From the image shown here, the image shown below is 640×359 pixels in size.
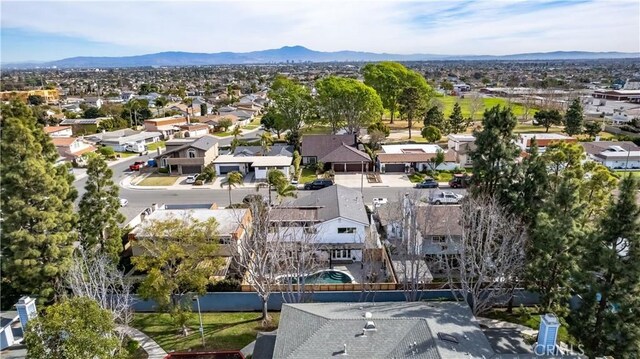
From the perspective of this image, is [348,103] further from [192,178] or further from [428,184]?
[192,178]

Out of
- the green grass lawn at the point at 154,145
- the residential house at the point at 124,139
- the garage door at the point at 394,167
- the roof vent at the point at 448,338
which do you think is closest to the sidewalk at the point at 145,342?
the roof vent at the point at 448,338

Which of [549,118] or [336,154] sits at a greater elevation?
[549,118]

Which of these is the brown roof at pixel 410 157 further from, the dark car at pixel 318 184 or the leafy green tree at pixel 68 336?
the leafy green tree at pixel 68 336

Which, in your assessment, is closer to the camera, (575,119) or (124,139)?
(575,119)

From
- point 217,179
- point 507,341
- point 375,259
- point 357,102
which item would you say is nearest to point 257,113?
point 357,102

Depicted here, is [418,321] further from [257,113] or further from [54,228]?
[257,113]

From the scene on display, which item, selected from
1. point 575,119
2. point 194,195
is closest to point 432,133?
point 575,119
